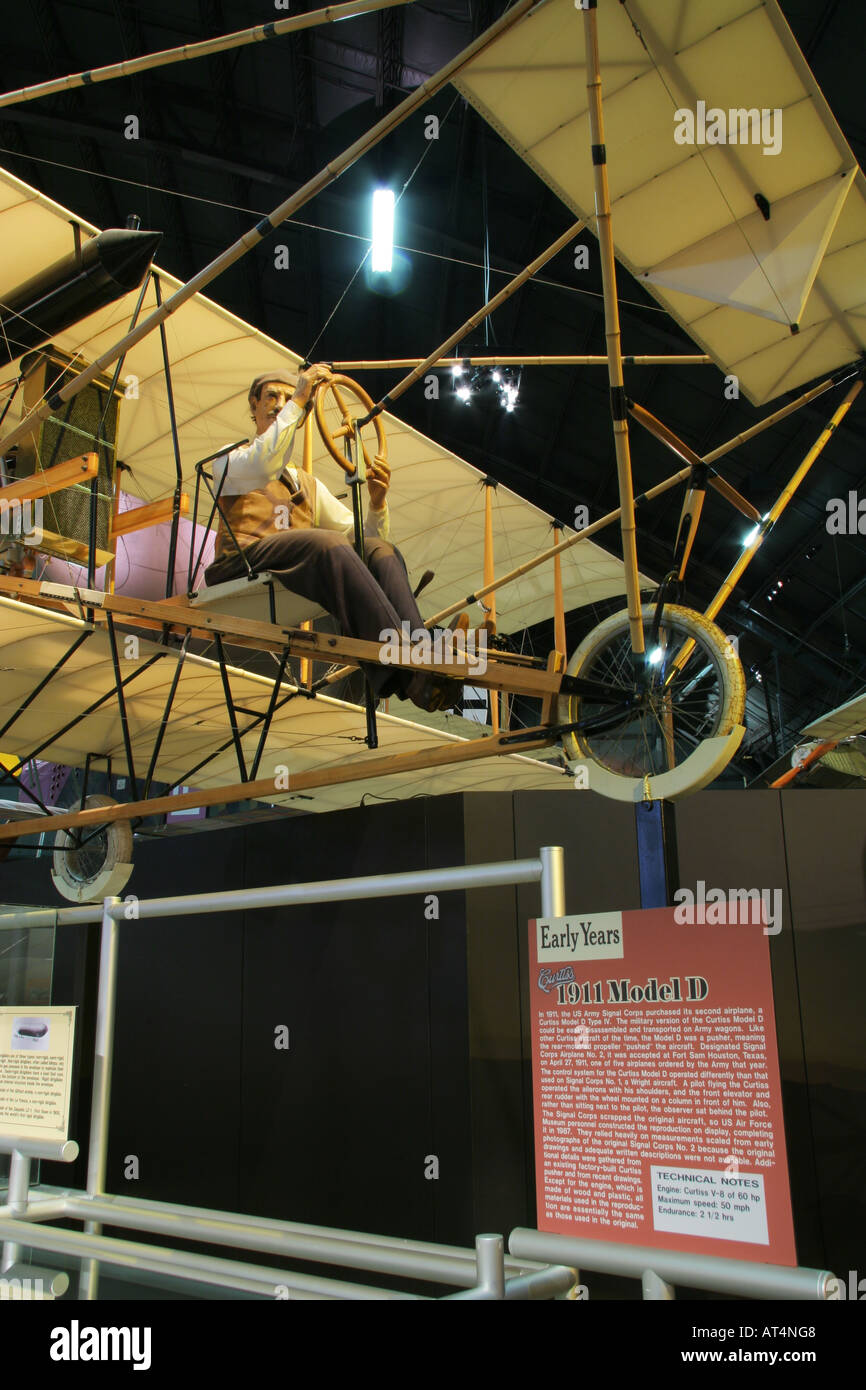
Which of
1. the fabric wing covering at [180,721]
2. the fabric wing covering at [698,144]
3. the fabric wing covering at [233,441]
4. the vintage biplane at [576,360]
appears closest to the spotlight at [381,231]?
the fabric wing covering at [233,441]

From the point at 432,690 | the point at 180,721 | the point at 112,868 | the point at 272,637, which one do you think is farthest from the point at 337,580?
the point at 112,868

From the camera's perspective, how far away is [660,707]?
3.38 meters

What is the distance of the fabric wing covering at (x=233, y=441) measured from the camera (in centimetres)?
504

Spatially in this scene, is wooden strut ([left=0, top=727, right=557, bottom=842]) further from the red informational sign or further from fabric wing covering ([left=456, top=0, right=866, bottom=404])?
fabric wing covering ([left=456, top=0, right=866, bottom=404])

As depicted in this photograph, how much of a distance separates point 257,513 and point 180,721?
2901 millimetres

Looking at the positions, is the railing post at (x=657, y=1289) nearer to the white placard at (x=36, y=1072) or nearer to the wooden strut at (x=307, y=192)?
the white placard at (x=36, y=1072)

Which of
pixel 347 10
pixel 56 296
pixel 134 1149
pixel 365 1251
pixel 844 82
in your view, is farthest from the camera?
pixel 844 82

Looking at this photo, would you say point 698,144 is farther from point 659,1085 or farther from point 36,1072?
point 36,1072

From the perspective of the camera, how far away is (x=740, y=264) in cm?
356

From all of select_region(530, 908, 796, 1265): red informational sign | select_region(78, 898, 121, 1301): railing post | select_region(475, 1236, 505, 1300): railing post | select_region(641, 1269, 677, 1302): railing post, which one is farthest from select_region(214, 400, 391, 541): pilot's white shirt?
select_region(641, 1269, 677, 1302): railing post

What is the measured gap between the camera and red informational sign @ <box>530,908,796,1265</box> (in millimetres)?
1902
